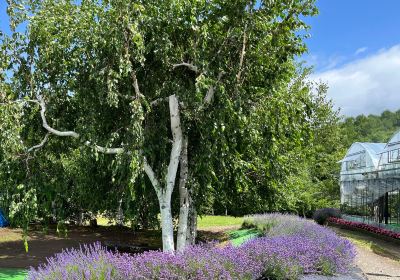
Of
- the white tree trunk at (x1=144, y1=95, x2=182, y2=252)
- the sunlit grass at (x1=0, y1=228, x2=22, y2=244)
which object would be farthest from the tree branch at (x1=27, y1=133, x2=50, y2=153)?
the sunlit grass at (x1=0, y1=228, x2=22, y2=244)

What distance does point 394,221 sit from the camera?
19656mm

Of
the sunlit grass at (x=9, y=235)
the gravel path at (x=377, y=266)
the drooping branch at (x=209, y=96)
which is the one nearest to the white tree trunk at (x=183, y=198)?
the drooping branch at (x=209, y=96)

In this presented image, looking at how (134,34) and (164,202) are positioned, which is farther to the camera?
(164,202)

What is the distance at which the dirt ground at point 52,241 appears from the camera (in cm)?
1258

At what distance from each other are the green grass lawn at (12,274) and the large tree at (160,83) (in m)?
2.88

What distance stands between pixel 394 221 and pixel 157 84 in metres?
14.9

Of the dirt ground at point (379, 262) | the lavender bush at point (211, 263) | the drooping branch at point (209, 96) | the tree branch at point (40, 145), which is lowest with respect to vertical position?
the dirt ground at point (379, 262)

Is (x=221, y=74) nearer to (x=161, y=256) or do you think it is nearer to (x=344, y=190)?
(x=161, y=256)

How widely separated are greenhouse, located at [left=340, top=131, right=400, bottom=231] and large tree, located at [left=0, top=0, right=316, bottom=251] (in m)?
12.2

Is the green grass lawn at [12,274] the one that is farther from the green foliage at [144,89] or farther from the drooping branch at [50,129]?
the drooping branch at [50,129]

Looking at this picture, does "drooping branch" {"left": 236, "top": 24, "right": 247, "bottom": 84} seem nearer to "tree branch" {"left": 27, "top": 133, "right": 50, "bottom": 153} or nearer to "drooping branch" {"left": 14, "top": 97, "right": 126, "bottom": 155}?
"drooping branch" {"left": 14, "top": 97, "right": 126, "bottom": 155}

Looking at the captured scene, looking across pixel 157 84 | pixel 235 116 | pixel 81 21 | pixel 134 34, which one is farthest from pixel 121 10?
pixel 235 116

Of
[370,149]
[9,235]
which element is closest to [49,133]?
[9,235]

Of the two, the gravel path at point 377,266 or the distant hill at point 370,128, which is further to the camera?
the distant hill at point 370,128
